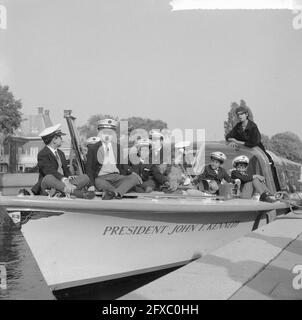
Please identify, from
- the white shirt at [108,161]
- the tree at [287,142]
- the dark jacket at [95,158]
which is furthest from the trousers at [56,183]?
the tree at [287,142]

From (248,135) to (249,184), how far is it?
35.8 inches

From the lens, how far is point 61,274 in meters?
6.71

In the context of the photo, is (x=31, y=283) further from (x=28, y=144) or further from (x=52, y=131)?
(x=52, y=131)

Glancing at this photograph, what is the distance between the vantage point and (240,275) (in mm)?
5363

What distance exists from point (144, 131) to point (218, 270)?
3185mm

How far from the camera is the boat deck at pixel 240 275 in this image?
184 inches

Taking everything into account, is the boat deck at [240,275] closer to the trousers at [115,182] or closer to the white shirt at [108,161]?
the trousers at [115,182]

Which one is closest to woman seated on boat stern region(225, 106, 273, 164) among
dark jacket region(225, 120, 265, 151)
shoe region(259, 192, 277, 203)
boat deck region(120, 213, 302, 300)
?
dark jacket region(225, 120, 265, 151)

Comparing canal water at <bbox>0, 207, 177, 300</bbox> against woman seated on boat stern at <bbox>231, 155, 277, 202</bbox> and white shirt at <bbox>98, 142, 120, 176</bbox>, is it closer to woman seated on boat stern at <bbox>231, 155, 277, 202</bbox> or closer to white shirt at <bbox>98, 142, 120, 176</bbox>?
white shirt at <bbox>98, 142, 120, 176</bbox>

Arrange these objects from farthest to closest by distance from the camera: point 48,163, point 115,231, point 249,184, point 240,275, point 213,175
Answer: point 249,184
point 213,175
point 115,231
point 48,163
point 240,275

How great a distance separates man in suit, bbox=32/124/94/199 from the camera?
6.49m

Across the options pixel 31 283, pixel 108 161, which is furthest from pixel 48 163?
pixel 31 283
